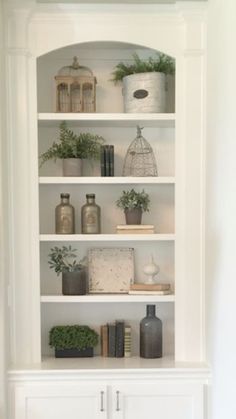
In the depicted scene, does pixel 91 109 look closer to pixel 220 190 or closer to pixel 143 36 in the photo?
pixel 143 36

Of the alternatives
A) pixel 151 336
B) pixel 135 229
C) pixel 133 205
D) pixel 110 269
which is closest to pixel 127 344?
pixel 151 336

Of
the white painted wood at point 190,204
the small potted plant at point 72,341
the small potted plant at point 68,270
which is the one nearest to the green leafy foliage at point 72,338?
the small potted plant at point 72,341

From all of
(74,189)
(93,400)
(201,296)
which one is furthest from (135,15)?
(93,400)

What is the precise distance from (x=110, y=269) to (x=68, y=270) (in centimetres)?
25

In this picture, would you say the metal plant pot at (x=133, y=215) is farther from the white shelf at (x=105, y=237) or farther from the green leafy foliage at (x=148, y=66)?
the green leafy foliage at (x=148, y=66)

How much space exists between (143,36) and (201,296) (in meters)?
1.41

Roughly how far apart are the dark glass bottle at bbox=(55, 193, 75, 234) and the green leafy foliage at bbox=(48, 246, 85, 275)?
159 millimetres

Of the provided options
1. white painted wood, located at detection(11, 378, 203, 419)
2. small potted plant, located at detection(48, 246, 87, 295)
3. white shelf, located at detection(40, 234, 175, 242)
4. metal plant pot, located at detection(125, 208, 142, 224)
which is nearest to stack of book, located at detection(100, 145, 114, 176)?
metal plant pot, located at detection(125, 208, 142, 224)

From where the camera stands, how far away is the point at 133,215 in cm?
293

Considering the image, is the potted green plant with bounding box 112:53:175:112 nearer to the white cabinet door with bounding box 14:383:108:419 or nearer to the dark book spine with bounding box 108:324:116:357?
the dark book spine with bounding box 108:324:116:357

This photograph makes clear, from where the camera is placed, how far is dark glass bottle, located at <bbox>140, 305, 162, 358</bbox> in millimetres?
2893

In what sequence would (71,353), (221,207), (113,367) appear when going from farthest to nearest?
(71,353) < (113,367) < (221,207)

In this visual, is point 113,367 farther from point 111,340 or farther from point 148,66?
point 148,66

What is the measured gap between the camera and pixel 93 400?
2.67m
